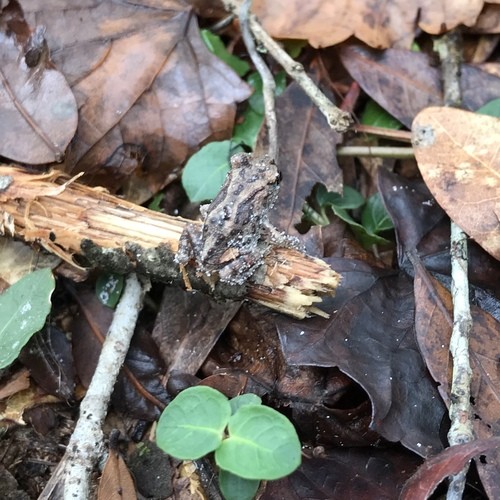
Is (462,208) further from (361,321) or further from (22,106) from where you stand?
(22,106)

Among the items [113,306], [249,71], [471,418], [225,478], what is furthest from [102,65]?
[471,418]

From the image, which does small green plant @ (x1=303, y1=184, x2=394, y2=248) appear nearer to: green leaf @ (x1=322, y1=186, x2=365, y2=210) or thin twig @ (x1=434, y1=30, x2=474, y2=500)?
green leaf @ (x1=322, y1=186, x2=365, y2=210)

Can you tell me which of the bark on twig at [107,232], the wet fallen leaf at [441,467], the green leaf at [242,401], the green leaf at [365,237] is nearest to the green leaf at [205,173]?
the bark on twig at [107,232]

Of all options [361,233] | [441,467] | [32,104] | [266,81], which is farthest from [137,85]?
[441,467]

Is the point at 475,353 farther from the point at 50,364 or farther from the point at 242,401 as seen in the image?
the point at 50,364

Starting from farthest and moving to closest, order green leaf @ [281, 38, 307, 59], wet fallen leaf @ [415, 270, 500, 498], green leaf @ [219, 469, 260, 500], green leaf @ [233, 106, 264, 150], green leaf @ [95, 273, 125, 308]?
1. green leaf @ [281, 38, 307, 59]
2. green leaf @ [233, 106, 264, 150]
3. green leaf @ [95, 273, 125, 308]
4. wet fallen leaf @ [415, 270, 500, 498]
5. green leaf @ [219, 469, 260, 500]

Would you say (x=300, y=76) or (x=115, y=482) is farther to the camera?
(x=300, y=76)

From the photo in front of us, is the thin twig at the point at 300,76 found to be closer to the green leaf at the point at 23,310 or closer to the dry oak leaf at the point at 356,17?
the dry oak leaf at the point at 356,17

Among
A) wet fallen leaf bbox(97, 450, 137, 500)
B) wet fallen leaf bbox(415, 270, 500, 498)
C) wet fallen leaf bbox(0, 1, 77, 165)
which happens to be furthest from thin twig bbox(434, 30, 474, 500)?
wet fallen leaf bbox(0, 1, 77, 165)
